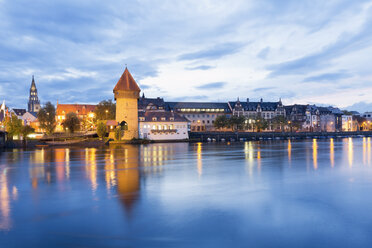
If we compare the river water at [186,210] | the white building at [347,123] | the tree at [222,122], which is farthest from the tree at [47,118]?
the white building at [347,123]

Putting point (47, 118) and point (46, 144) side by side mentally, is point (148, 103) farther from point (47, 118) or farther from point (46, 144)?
point (46, 144)

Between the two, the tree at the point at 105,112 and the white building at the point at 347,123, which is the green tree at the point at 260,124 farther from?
the white building at the point at 347,123

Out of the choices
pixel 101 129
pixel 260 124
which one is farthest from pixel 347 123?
pixel 101 129

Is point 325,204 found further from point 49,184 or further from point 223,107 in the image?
point 223,107

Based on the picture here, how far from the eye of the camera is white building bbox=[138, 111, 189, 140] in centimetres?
8194

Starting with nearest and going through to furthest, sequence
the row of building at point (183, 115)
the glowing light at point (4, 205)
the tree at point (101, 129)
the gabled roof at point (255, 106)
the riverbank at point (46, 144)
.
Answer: the glowing light at point (4, 205), the riverbank at point (46, 144), the tree at point (101, 129), the row of building at point (183, 115), the gabled roof at point (255, 106)

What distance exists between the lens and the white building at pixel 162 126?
81938 mm

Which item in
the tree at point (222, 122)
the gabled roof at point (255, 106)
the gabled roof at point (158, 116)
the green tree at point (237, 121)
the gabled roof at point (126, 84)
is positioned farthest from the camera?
the gabled roof at point (255, 106)

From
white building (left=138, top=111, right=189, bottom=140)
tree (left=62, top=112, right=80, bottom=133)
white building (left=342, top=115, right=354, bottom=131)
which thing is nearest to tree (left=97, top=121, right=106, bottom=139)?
white building (left=138, top=111, right=189, bottom=140)

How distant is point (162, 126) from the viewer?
8350cm

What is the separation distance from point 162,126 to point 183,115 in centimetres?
3449

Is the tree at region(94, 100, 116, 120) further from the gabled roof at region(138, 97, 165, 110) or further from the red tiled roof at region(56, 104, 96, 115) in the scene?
the red tiled roof at region(56, 104, 96, 115)

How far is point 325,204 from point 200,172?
1238cm

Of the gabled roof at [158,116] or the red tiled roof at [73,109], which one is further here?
the red tiled roof at [73,109]
